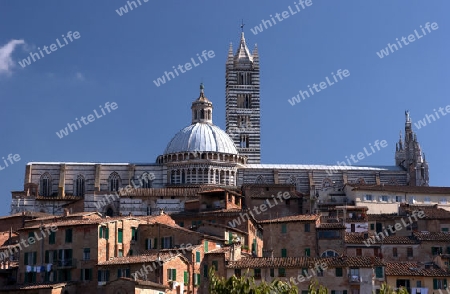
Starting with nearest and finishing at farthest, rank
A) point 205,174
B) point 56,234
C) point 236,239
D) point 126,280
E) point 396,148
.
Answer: point 126,280 < point 56,234 < point 236,239 < point 205,174 < point 396,148

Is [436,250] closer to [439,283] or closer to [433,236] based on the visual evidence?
[433,236]

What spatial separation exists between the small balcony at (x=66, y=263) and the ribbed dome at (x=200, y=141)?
124 feet

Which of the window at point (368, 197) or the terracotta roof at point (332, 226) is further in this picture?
the window at point (368, 197)

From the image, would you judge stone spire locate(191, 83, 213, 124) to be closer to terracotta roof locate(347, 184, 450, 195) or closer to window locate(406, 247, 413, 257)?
terracotta roof locate(347, 184, 450, 195)

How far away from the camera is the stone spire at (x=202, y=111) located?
99.7 metres

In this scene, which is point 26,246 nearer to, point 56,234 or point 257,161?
point 56,234

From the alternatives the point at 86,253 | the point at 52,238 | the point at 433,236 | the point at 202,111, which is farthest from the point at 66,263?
the point at 202,111

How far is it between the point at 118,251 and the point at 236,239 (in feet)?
26.7

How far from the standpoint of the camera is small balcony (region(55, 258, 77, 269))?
52281 millimetres

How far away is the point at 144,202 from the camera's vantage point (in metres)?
76.9

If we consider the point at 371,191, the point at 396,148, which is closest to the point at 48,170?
the point at 371,191

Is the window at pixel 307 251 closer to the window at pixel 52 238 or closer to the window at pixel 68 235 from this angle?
the window at pixel 68 235

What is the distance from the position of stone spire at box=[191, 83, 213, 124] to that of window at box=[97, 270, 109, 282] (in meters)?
49.6

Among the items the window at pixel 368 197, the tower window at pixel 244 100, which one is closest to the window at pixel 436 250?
the window at pixel 368 197
